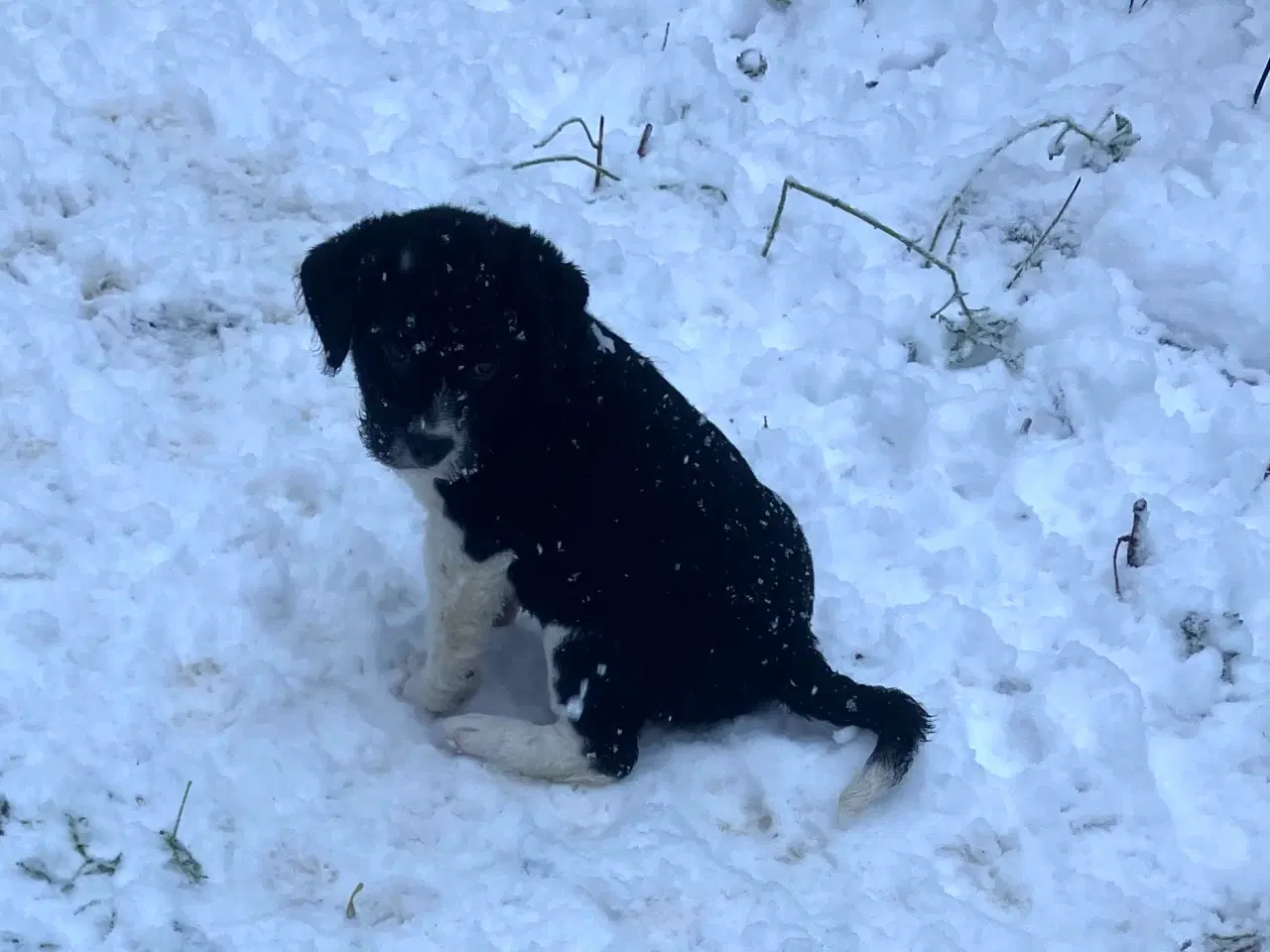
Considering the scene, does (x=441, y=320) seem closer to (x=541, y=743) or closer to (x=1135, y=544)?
(x=541, y=743)

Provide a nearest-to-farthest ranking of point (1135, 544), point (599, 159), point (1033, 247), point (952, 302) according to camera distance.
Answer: point (1135, 544), point (952, 302), point (1033, 247), point (599, 159)

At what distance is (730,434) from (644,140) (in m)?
1.96

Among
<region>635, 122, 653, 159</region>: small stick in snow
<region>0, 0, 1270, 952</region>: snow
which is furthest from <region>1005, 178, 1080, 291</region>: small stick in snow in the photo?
<region>635, 122, 653, 159</region>: small stick in snow

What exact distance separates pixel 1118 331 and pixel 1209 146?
1351 millimetres

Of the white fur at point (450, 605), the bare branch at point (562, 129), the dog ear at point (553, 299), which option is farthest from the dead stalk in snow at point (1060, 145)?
the white fur at point (450, 605)

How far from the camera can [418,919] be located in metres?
2.92

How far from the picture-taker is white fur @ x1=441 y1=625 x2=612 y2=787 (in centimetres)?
347

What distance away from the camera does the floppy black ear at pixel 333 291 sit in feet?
10.4

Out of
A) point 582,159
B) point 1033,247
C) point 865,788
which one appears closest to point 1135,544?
point 865,788

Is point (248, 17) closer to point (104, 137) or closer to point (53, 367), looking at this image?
point (104, 137)

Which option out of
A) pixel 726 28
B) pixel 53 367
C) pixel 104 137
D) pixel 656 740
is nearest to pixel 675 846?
pixel 656 740

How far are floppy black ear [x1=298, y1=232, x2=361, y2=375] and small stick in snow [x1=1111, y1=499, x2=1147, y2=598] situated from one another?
2.85m

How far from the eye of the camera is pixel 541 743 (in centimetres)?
351

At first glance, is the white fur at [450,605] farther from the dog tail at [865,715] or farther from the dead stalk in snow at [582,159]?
the dead stalk in snow at [582,159]
